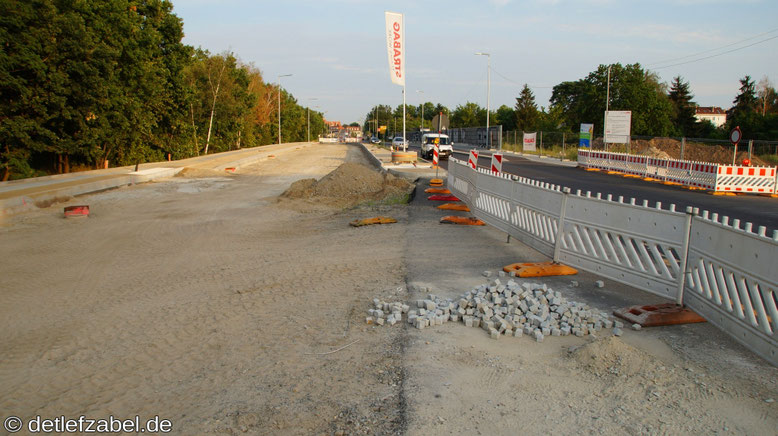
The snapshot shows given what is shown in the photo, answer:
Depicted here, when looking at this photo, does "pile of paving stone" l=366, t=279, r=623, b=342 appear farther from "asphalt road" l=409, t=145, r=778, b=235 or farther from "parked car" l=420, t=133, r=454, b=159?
"parked car" l=420, t=133, r=454, b=159

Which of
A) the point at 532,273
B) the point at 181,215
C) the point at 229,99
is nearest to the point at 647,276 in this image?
the point at 532,273

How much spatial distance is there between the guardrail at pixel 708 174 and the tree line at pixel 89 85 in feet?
84.9

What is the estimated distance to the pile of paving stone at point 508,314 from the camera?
5.66 meters

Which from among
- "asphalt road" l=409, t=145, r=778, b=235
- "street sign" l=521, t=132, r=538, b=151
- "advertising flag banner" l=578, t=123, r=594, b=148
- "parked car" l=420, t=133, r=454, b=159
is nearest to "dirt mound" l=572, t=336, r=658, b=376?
"asphalt road" l=409, t=145, r=778, b=235

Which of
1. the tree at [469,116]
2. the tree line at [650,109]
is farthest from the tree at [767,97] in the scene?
the tree at [469,116]

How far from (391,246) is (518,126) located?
7760cm

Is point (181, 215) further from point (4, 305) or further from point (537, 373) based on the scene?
point (537, 373)

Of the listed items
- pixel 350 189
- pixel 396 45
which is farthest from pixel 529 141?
pixel 350 189

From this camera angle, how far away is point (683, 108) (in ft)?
243

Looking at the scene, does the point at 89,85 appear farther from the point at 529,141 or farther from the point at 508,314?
the point at 529,141

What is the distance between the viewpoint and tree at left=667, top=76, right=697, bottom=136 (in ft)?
233

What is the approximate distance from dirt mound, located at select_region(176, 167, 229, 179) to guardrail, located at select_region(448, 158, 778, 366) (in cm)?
2049

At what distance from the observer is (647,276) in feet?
22.6

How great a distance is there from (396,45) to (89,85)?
15.8 metres
